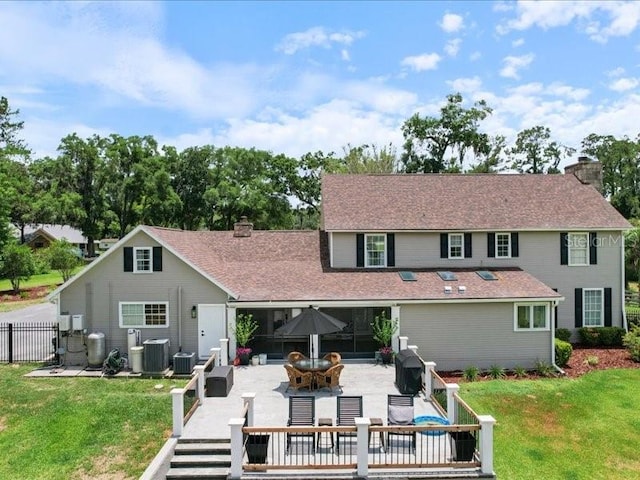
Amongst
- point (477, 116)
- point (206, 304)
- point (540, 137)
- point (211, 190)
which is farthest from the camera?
point (540, 137)

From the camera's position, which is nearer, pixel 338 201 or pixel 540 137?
pixel 338 201

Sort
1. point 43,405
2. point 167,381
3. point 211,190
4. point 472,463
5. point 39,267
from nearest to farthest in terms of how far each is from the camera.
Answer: point 472,463 → point 43,405 → point 167,381 → point 39,267 → point 211,190

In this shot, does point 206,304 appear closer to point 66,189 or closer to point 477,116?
point 66,189

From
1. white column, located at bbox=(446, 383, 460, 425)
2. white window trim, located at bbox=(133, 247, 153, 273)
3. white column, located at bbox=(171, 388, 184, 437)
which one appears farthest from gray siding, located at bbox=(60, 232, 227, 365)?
white column, located at bbox=(446, 383, 460, 425)

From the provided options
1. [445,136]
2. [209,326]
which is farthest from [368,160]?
[209,326]

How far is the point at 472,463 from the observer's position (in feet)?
32.3

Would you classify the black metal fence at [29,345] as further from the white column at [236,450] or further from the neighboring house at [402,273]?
the white column at [236,450]

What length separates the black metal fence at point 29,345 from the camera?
1912 centimetres

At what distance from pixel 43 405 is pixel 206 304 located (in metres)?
6.30

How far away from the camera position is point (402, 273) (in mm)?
20625

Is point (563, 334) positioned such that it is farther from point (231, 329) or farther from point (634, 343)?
point (231, 329)

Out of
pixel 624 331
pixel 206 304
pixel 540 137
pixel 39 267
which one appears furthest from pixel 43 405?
pixel 540 137

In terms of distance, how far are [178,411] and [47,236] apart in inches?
2442

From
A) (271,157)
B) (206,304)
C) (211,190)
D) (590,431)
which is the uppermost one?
(271,157)
